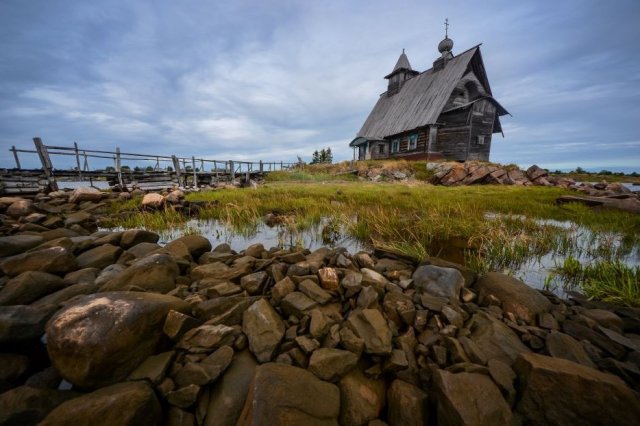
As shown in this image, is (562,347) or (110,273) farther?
(110,273)

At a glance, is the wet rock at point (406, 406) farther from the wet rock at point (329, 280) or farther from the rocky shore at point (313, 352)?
the wet rock at point (329, 280)

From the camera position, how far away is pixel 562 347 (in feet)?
6.01

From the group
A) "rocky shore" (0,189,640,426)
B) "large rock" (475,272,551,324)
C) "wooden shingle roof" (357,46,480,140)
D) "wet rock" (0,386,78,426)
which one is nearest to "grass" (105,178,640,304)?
"large rock" (475,272,551,324)

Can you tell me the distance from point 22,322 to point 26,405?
3.14 feet

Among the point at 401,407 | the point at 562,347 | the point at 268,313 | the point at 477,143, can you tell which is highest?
the point at 477,143

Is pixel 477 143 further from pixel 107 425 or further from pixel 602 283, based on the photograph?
pixel 107 425

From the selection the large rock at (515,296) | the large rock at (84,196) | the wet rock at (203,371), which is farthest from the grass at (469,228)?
the wet rock at (203,371)

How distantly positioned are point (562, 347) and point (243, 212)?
22.1ft

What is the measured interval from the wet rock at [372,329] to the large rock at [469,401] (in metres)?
0.39

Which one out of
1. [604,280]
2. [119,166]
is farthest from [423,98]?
[119,166]

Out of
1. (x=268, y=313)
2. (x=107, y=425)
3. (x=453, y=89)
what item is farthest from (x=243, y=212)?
(x=453, y=89)

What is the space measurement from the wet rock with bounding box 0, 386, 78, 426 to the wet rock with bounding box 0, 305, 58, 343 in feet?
2.53

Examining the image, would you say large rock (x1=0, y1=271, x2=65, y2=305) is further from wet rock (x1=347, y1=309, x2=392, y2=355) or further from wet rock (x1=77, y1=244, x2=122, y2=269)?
wet rock (x1=347, y1=309, x2=392, y2=355)

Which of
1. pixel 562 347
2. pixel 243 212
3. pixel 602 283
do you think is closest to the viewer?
pixel 562 347
